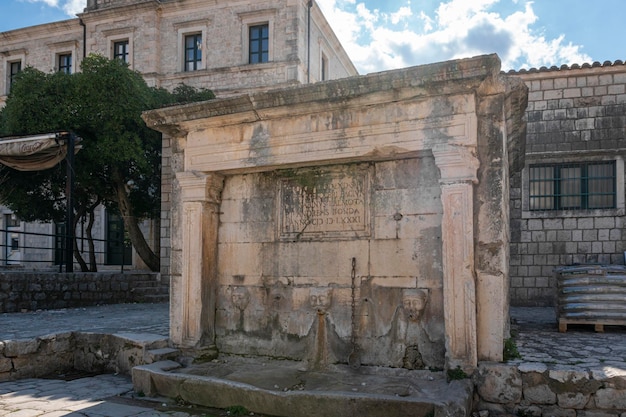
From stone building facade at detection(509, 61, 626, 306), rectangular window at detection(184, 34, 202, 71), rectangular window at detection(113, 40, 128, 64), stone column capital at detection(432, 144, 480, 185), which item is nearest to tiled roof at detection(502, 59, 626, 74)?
stone building facade at detection(509, 61, 626, 306)

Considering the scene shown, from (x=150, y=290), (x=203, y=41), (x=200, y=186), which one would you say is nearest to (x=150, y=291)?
(x=150, y=290)

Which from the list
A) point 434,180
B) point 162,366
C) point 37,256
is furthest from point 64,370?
point 37,256

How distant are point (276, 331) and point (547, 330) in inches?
160

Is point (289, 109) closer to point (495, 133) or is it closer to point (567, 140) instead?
point (495, 133)

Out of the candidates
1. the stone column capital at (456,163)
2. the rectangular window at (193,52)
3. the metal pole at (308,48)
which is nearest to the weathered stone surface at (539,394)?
the stone column capital at (456,163)

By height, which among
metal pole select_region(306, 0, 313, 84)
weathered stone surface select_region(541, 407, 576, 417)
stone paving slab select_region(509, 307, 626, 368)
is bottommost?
weathered stone surface select_region(541, 407, 576, 417)

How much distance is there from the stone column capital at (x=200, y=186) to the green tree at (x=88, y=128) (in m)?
10.6

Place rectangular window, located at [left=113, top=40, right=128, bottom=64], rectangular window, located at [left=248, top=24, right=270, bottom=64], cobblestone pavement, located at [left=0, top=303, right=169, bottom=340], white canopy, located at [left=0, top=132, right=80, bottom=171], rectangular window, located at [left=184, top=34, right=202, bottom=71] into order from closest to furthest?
cobblestone pavement, located at [left=0, top=303, right=169, bottom=340] → white canopy, located at [left=0, top=132, right=80, bottom=171] → rectangular window, located at [left=248, top=24, right=270, bottom=64] → rectangular window, located at [left=184, top=34, right=202, bottom=71] → rectangular window, located at [left=113, top=40, right=128, bottom=64]

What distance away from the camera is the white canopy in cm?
1166

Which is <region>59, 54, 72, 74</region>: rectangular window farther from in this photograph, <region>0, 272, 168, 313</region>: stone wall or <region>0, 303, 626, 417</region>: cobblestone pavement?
<region>0, 303, 626, 417</region>: cobblestone pavement

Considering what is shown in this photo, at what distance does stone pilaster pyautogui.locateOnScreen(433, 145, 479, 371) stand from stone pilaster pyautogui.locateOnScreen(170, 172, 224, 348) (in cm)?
277

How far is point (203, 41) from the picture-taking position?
2434cm

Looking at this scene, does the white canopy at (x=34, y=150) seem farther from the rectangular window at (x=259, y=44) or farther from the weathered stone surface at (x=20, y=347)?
the rectangular window at (x=259, y=44)

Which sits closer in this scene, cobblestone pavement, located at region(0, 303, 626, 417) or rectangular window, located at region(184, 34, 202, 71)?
cobblestone pavement, located at region(0, 303, 626, 417)
